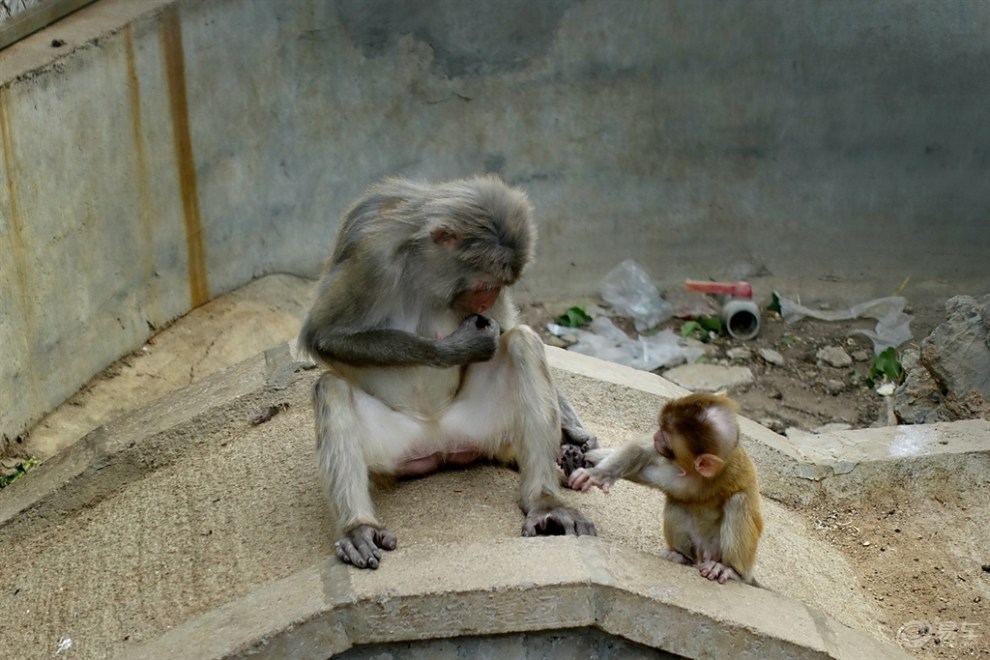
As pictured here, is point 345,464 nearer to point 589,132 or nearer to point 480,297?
point 480,297

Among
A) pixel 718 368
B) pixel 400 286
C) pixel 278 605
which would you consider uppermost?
pixel 400 286

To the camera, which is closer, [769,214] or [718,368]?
[718,368]

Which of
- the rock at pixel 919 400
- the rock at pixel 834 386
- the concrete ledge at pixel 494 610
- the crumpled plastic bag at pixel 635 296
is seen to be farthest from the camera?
the crumpled plastic bag at pixel 635 296

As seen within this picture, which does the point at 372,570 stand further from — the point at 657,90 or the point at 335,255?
the point at 657,90

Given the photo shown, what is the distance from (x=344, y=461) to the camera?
523cm

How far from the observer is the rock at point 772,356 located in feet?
33.1

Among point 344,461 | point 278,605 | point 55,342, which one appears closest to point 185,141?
point 55,342

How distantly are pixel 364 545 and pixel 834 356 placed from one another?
6.18 meters

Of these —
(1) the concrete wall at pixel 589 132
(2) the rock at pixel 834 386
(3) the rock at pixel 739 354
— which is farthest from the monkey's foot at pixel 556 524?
(3) the rock at pixel 739 354

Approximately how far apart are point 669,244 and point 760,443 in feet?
15.2

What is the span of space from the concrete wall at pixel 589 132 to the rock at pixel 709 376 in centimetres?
146

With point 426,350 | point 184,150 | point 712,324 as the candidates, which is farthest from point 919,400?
point 184,150

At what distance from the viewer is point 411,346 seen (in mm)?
5410

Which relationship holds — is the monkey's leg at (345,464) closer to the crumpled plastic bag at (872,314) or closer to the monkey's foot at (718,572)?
the monkey's foot at (718,572)
